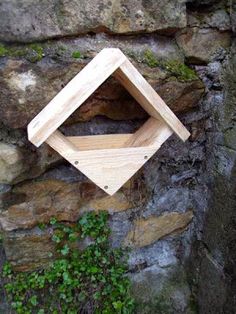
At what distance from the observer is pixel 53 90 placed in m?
1.00

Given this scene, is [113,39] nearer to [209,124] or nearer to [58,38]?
[58,38]

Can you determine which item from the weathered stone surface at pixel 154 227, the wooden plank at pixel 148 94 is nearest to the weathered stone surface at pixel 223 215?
the weathered stone surface at pixel 154 227

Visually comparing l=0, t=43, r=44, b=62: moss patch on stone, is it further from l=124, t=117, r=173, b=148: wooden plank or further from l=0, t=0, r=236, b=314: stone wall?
l=124, t=117, r=173, b=148: wooden plank

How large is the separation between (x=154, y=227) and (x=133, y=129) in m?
0.43

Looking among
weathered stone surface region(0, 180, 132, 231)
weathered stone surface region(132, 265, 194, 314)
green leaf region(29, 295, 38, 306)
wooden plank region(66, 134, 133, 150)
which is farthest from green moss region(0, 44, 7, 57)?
weathered stone surface region(132, 265, 194, 314)

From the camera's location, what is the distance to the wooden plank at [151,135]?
1.00 metres

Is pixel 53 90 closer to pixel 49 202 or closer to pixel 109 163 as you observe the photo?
pixel 109 163

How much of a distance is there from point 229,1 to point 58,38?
24.1 inches

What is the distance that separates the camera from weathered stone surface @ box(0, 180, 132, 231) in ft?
3.67

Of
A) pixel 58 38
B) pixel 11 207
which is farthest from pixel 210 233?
pixel 58 38

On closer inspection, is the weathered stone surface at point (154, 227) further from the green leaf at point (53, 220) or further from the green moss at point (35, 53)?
the green moss at point (35, 53)

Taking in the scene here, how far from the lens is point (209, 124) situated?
4.09ft

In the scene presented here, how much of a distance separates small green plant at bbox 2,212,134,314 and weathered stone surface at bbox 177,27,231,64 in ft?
2.23

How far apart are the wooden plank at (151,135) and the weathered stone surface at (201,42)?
30 cm
